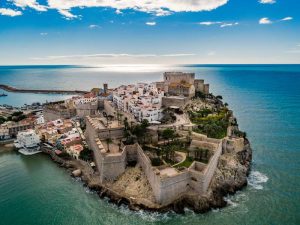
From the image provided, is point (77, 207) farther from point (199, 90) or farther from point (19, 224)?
point (199, 90)

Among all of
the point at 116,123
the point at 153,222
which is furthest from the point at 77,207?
the point at 116,123

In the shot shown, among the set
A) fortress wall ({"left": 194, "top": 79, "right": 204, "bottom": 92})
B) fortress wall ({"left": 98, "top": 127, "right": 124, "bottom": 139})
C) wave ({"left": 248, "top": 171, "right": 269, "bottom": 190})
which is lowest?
wave ({"left": 248, "top": 171, "right": 269, "bottom": 190})

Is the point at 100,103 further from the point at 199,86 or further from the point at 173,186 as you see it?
the point at 173,186

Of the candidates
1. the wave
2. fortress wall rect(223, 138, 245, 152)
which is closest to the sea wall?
fortress wall rect(223, 138, 245, 152)

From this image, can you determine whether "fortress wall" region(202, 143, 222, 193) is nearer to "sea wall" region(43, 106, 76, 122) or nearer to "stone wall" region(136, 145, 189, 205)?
"stone wall" region(136, 145, 189, 205)

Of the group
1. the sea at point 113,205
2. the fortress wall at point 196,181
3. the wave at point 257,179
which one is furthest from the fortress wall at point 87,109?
the wave at point 257,179

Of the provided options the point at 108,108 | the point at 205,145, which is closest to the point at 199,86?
the point at 108,108
